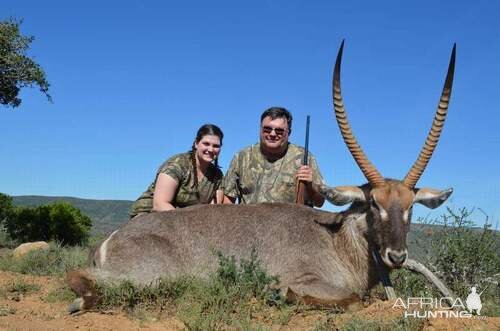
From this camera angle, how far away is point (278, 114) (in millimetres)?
8781

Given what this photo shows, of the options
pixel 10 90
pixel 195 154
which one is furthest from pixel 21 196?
pixel 195 154

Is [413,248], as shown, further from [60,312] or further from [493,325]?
[60,312]

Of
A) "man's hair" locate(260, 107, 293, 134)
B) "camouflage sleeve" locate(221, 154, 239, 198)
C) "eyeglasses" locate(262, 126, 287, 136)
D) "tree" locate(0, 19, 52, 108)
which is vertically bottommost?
"camouflage sleeve" locate(221, 154, 239, 198)

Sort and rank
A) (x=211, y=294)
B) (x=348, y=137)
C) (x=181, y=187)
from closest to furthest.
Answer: (x=211, y=294) < (x=348, y=137) < (x=181, y=187)

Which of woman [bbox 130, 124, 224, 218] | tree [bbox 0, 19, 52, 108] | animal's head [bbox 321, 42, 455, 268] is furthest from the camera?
tree [bbox 0, 19, 52, 108]

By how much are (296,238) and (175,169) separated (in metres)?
2.50

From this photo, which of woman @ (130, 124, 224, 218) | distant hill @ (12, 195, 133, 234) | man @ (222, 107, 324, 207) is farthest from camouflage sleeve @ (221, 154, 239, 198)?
distant hill @ (12, 195, 133, 234)

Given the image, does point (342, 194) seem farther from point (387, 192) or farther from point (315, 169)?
point (315, 169)

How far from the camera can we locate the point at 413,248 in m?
9.45

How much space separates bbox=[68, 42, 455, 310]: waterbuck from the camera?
19.3 feet

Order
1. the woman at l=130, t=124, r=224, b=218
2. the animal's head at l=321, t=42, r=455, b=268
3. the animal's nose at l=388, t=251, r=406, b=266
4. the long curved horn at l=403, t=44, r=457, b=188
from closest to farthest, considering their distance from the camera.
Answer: the animal's nose at l=388, t=251, r=406, b=266
the animal's head at l=321, t=42, r=455, b=268
the long curved horn at l=403, t=44, r=457, b=188
the woman at l=130, t=124, r=224, b=218

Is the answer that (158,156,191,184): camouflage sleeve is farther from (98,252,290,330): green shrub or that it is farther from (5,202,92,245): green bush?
(5,202,92,245): green bush

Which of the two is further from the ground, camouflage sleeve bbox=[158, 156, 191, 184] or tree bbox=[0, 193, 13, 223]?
camouflage sleeve bbox=[158, 156, 191, 184]

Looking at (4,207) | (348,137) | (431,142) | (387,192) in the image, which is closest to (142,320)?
(387,192)
